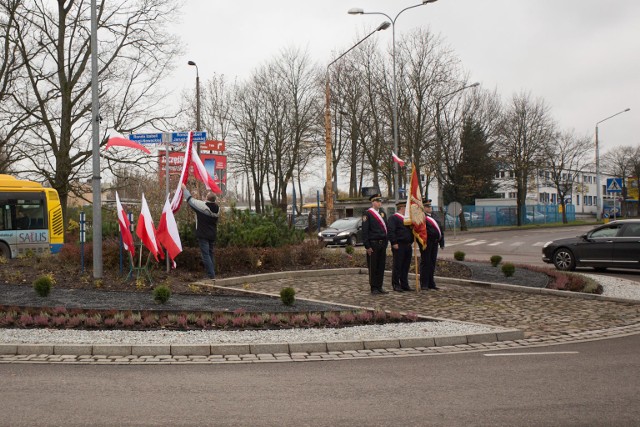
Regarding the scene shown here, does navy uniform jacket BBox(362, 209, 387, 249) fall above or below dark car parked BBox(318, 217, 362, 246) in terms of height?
above

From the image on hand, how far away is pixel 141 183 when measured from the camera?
26047 millimetres

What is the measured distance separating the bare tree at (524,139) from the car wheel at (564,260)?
36302 mm

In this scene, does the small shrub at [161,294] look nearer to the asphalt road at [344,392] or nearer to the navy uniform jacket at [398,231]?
the asphalt road at [344,392]

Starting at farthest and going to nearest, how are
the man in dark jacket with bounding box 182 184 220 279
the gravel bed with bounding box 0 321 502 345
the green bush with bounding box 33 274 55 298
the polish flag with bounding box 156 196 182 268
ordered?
the man in dark jacket with bounding box 182 184 220 279 < the polish flag with bounding box 156 196 182 268 < the green bush with bounding box 33 274 55 298 < the gravel bed with bounding box 0 321 502 345

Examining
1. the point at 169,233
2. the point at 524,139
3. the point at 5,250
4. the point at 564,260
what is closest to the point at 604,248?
the point at 564,260

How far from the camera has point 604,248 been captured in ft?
58.5

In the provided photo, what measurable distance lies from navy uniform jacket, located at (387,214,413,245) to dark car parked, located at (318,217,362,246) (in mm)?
15097

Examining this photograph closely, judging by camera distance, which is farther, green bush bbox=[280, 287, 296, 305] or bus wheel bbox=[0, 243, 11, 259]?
bus wheel bbox=[0, 243, 11, 259]

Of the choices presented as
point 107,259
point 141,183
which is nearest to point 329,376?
point 107,259

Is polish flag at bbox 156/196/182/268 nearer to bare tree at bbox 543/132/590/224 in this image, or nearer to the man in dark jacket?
the man in dark jacket

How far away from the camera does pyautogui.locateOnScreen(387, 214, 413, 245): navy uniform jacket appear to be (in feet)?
40.7

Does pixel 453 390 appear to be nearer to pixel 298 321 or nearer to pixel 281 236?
pixel 298 321

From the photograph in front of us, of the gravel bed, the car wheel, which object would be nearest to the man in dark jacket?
the gravel bed

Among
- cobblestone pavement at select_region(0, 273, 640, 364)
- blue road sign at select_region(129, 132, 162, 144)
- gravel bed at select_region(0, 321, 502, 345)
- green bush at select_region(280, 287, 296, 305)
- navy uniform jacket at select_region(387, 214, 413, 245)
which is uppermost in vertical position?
blue road sign at select_region(129, 132, 162, 144)
